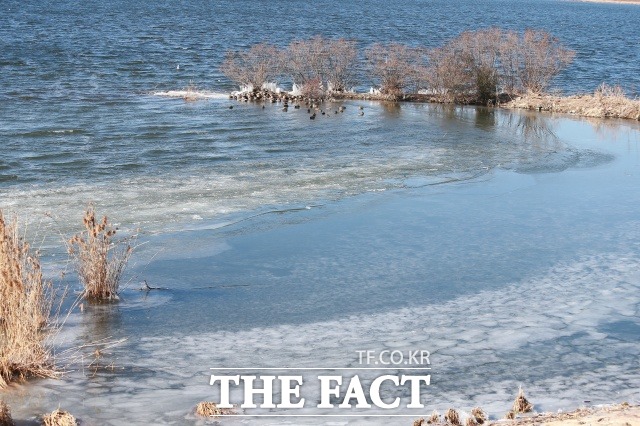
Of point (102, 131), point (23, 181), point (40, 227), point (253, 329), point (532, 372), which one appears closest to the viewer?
point (532, 372)

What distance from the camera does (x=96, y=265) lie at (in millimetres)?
11203

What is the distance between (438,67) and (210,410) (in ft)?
80.8

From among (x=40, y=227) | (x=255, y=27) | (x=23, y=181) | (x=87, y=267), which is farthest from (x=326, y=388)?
(x=255, y=27)

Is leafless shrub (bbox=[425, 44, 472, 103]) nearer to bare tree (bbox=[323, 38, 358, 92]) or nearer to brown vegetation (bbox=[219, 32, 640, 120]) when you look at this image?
brown vegetation (bbox=[219, 32, 640, 120])

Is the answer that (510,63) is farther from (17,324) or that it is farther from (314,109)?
(17,324)

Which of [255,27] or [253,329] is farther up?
[255,27]

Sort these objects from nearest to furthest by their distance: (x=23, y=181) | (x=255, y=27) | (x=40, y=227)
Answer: (x=40, y=227) < (x=23, y=181) < (x=255, y=27)

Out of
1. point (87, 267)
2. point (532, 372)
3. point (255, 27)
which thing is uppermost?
point (255, 27)

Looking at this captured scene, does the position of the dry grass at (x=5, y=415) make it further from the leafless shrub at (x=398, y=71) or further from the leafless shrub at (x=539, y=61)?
the leafless shrub at (x=539, y=61)

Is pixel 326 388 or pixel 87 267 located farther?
pixel 87 267

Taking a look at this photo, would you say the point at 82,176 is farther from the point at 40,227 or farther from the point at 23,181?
the point at 40,227

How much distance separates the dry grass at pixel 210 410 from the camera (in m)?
8.14

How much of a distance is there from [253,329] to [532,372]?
327 centimetres

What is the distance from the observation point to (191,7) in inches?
4190
